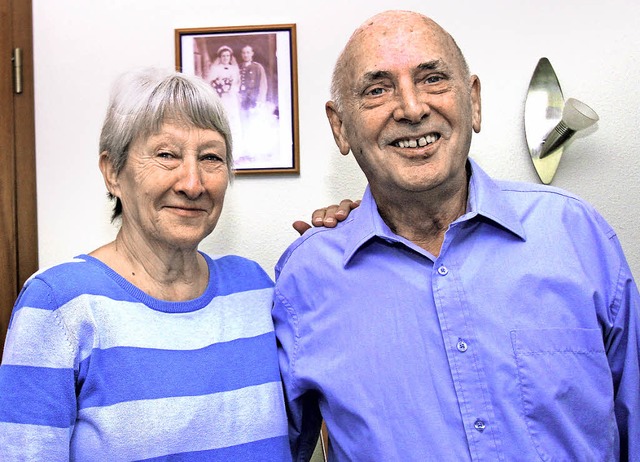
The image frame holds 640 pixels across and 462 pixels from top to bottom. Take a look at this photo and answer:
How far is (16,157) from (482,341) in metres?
1.57

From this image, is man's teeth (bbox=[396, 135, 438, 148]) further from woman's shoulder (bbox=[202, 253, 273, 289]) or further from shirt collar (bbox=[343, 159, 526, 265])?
woman's shoulder (bbox=[202, 253, 273, 289])

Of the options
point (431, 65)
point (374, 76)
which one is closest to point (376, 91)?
point (374, 76)

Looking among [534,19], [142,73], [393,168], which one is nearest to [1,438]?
[142,73]

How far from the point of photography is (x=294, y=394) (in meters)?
1.54

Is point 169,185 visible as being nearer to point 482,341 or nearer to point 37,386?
point 37,386

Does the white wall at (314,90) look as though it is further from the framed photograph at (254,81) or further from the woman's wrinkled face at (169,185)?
the woman's wrinkled face at (169,185)

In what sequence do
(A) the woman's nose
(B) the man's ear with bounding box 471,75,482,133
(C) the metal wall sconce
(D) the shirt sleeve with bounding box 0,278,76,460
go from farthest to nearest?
(C) the metal wall sconce < (B) the man's ear with bounding box 471,75,482,133 < (A) the woman's nose < (D) the shirt sleeve with bounding box 0,278,76,460

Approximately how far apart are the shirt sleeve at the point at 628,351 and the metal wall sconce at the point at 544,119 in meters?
0.65

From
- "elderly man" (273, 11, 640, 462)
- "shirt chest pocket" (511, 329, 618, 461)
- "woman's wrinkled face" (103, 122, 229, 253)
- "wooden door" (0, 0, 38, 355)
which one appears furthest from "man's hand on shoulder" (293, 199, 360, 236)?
"wooden door" (0, 0, 38, 355)

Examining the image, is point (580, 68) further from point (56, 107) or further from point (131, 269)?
point (56, 107)

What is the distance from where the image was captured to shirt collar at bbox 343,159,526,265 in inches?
58.1

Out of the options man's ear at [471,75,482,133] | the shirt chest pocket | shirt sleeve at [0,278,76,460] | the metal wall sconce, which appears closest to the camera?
shirt sleeve at [0,278,76,460]

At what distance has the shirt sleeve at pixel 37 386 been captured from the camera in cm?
A: 124

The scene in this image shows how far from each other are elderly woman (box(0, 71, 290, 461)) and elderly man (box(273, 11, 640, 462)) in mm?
158
